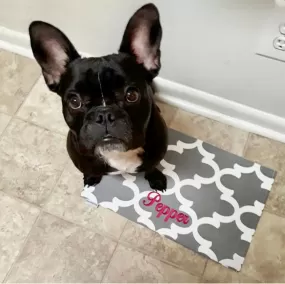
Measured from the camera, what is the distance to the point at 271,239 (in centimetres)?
159

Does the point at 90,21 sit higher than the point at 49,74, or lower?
lower

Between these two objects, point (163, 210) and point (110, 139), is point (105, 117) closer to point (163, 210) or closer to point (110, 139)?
point (110, 139)

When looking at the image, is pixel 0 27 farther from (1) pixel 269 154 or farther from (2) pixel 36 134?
(1) pixel 269 154

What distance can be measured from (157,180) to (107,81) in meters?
0.59

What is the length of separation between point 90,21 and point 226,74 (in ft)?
1.75

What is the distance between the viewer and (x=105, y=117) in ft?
3.82

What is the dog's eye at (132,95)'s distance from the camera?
46.7 inches

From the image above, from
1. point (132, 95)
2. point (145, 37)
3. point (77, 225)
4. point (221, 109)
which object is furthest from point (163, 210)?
point (145, 37)

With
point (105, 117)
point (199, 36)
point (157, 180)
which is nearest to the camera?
point (105, 117)

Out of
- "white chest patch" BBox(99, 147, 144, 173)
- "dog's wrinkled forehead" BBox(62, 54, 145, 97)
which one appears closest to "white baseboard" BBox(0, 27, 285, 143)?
"white chest patch" BBox(99, 147, 144, 173)

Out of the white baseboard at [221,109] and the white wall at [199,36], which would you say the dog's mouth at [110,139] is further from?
the white baseboard at [221,109]

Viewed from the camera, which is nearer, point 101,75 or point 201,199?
point 101,75

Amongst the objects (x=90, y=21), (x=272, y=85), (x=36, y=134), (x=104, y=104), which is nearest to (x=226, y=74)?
(x=272, y=85)

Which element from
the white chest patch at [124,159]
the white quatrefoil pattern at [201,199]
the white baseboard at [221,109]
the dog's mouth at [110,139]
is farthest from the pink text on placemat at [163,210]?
the dog's mouth at [110,139]
